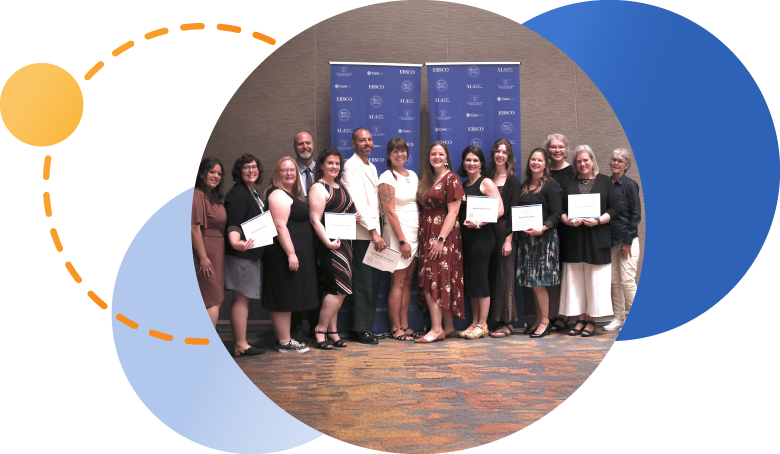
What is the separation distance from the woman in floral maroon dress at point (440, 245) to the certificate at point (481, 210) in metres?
0.07

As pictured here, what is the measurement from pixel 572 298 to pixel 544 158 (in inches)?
30.7

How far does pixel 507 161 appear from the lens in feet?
10.8

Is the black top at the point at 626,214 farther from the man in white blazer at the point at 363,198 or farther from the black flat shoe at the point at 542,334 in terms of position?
the man in white blazer at the point at 363,198

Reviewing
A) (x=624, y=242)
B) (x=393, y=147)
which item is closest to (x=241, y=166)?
(x=393, y=147)

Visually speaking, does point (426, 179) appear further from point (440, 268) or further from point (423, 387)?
point (423, 387)

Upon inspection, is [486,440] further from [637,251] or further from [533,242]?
[637,251]

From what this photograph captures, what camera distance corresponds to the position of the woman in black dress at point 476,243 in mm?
3270

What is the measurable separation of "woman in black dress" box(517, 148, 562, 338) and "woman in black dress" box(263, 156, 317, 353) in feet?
3.79

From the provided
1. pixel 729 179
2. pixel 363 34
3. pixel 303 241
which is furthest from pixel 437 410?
pixel 729 179

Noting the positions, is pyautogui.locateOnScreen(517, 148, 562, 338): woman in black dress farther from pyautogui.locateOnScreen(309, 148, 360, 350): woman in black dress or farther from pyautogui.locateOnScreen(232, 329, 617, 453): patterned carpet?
pyautogui.locateOnScreen(309, 148, 360, 350): woman in black dress

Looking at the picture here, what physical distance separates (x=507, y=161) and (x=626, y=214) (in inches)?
29.5

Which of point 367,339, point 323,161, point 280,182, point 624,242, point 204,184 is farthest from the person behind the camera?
point 624,242

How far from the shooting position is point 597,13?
13.6 ft

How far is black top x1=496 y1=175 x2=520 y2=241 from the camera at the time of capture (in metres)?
3.30
